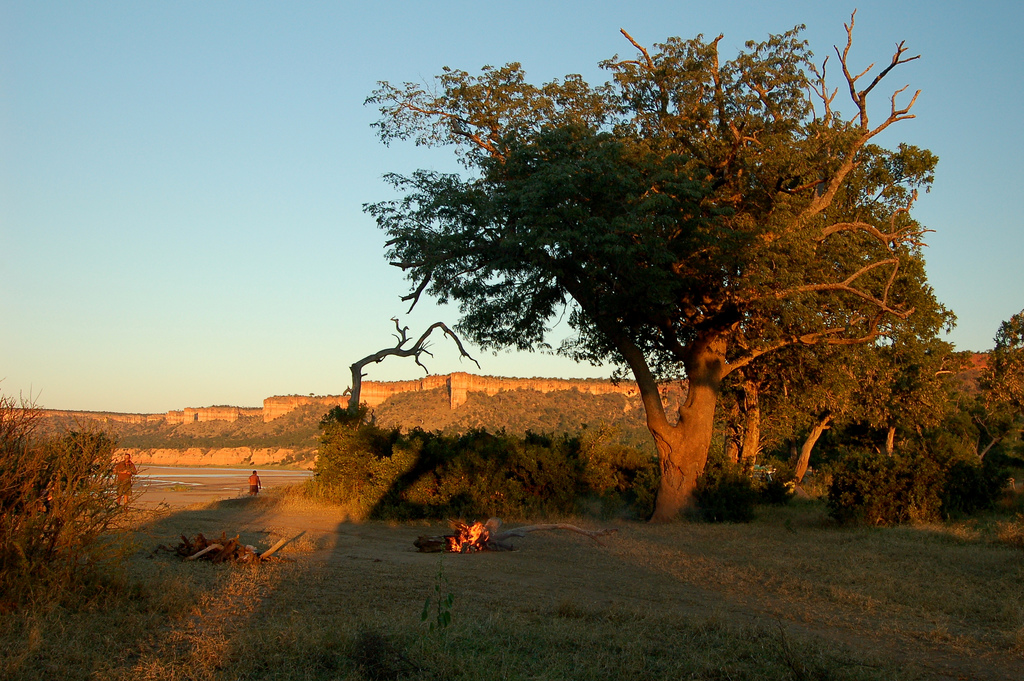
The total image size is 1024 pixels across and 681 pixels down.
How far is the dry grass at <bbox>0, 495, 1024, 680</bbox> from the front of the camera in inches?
203

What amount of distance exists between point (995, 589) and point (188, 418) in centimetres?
11081

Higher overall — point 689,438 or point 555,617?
point 689,438

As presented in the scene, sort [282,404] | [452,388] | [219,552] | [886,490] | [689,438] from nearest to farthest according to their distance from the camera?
[219,552] → [886,490] → [689,438] → [452,388] → [282,404]

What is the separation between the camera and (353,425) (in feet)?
62.0

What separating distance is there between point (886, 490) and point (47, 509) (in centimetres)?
1401

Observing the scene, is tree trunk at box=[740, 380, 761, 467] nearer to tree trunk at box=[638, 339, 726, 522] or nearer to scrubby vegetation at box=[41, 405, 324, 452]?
tree trunk at box=[638, 339, 726, 522]

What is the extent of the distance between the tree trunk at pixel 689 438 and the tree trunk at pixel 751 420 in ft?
12.9

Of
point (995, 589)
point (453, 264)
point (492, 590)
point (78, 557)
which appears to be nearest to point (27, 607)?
point (78, 557)

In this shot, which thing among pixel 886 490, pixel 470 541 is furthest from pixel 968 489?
pixel 470 541

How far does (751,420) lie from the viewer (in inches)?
834

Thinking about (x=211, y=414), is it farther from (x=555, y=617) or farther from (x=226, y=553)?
(x=555, y=617)

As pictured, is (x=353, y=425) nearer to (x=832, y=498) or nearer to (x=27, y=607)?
(x=832, y=498)

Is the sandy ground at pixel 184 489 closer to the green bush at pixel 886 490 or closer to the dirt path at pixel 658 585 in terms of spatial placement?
the dirt path at pixel 658 585

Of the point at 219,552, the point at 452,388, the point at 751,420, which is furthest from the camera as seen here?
the point at 452,388
